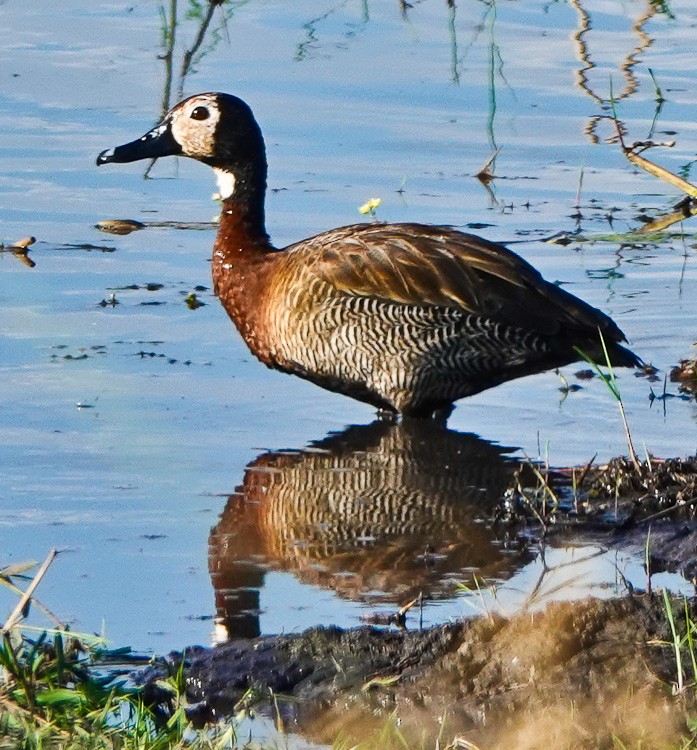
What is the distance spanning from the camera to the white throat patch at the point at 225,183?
8.61 meters

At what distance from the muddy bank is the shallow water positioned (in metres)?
0.48

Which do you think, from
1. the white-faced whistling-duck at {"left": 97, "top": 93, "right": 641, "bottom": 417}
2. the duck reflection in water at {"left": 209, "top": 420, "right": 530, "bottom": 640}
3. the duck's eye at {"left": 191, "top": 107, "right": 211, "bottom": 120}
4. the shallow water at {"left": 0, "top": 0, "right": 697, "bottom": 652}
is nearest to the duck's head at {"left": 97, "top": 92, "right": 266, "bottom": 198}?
the duck's eye at {"left": 191, "top": 107, "right": 211, "bottom": 120}

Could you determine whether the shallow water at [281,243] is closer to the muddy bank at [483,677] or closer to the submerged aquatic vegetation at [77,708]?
the muddy bank at [483,677]

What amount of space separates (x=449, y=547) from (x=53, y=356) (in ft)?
8.92

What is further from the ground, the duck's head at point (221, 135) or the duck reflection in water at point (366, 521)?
the duck's head at point (221, 135)

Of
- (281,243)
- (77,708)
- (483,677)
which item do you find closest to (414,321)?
(281,243)

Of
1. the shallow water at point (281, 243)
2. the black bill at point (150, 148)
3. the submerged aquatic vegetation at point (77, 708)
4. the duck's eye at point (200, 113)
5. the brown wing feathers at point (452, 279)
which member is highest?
the duck's eye at point (200, 113)

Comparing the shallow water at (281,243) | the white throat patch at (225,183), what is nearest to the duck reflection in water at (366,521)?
the shallow water at (281,243)

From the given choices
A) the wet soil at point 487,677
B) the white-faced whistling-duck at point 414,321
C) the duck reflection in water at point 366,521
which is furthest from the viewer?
the white-faced whistling-duck at point 414,321

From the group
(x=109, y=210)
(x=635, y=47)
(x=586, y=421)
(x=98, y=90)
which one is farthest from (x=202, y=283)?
(x=635, y=47)

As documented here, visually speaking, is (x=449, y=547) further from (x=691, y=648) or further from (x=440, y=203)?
(x=440, y=203)

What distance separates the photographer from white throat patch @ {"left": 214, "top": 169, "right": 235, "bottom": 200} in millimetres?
8609

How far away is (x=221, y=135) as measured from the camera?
8.59 metres

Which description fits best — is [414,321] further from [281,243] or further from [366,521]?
[281,243]
